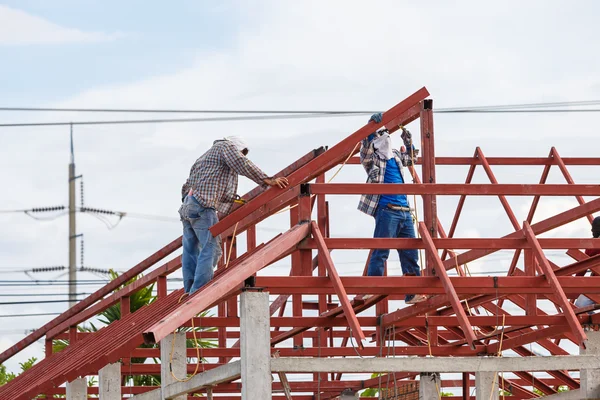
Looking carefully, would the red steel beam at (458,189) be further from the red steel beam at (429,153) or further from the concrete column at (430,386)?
the concrete column at (430,386)

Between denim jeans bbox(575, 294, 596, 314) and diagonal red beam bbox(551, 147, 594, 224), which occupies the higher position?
diagonal red beam bbox(551, 147, 594, 224)

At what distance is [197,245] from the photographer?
16359 millimetres

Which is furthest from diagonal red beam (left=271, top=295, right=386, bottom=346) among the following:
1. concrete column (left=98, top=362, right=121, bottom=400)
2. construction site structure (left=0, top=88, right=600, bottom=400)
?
concrete column (left=98, top=362, right=121, bottom=400)

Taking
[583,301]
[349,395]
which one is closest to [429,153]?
[583,301]

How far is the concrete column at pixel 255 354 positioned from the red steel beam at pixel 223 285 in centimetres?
34

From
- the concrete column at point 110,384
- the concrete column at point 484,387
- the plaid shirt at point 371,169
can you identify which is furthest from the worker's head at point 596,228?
the concrete column at point 110,384

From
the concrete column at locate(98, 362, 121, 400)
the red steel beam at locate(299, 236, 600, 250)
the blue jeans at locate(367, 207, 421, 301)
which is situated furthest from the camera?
the concrete column at locate(98, 362, 121, 400)

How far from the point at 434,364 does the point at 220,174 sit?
3736 mm

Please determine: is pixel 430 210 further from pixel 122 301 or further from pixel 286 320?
pixel 122 301

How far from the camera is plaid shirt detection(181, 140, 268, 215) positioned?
15.6m

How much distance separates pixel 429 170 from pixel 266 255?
2.36 metres

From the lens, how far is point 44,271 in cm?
6556

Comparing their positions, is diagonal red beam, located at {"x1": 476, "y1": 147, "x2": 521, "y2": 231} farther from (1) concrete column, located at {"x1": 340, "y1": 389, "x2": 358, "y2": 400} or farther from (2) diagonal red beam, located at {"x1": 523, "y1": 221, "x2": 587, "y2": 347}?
(1) concrete column, located at {"x1": 340, "y1": 389, "x2": 358, "y2": 400}

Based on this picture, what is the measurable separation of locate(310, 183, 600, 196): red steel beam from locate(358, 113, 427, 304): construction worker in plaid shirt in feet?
3.86
